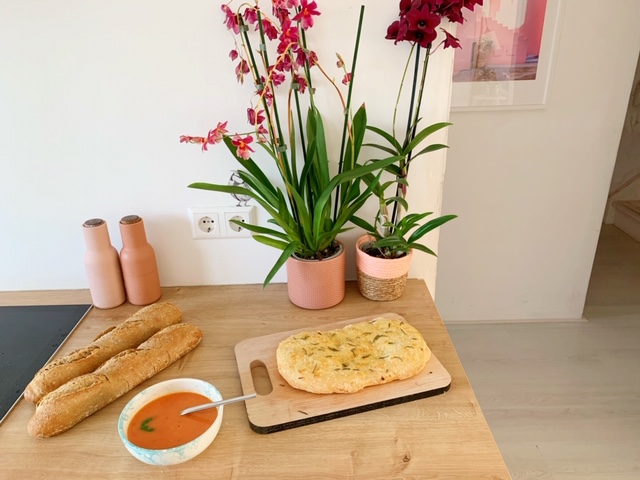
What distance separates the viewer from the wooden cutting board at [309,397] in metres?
0.75

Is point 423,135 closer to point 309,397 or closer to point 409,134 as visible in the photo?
point 409,134

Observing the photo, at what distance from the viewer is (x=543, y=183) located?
217 centimetres

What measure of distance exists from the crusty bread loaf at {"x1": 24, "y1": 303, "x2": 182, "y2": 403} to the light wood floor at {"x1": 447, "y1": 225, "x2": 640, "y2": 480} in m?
1.31

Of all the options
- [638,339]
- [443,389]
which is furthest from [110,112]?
[638,339]

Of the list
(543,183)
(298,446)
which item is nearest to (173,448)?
(298,446)

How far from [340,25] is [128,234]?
0.62 m

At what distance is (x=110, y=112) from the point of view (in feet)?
3.37

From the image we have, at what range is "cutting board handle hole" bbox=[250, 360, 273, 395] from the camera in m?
0.83

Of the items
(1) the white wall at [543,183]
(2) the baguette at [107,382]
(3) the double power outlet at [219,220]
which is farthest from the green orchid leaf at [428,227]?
(1) the white wall at [543,183]

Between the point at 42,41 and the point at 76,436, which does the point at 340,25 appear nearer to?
the point at 42,41

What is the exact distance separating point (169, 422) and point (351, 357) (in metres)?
0.31

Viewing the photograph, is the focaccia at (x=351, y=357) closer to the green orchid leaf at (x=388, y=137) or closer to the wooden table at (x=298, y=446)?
the wooden table at (x=298, y=446)

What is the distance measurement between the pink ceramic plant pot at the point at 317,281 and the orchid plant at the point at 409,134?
0.10 meters

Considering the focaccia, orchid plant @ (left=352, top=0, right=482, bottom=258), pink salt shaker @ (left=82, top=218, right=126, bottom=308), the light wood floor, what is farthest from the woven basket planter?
the light wood floor
